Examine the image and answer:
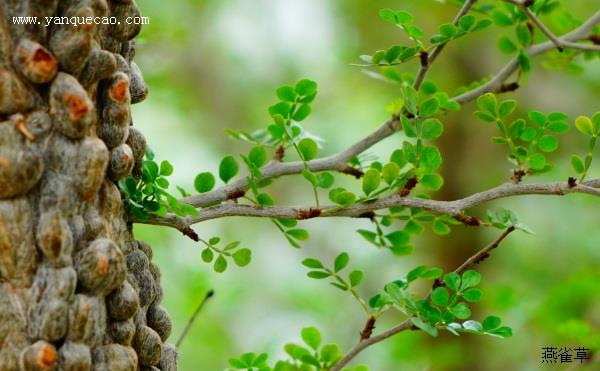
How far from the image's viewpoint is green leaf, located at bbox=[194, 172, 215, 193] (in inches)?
30.9

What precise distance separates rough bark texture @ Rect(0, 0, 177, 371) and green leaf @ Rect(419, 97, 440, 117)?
302mm

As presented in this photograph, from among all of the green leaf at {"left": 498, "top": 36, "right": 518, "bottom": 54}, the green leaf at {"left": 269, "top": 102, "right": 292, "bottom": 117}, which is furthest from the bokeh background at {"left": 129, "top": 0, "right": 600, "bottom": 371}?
the green leaf at {"left": 269, "top": 102, "right": 292, "bottom": 117}

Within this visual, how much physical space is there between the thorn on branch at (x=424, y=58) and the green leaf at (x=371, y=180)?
126 mm

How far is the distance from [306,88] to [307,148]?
7 centimetres

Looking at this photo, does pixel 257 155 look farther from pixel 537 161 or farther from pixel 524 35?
pixel 524 35

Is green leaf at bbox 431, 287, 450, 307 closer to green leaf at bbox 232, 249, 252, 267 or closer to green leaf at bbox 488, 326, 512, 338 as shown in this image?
green leaf at bbox 488, 326, 512, 338

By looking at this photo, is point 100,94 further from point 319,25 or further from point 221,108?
point 319,25

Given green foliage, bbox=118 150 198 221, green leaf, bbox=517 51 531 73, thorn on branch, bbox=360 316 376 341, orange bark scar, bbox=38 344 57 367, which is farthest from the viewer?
green leaf, bbox=517 51 531 73

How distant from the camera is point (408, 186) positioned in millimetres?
737

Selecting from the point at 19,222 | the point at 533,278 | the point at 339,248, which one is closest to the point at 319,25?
the point at 339,248

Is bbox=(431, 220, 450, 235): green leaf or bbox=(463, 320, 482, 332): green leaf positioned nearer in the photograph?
bbox=(463, 320, 482, 332): green leaf

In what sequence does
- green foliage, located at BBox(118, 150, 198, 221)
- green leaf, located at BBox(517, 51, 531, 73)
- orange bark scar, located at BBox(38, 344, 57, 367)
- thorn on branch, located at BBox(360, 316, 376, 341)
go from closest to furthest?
1. orange bark scar, located at BBox(38, 344, 57, 367)
2. green foliage, located at BBox(118, 150, 198, 221)
3. thorn on branch, located at BBox(360, 316, 376, 341)
4. green leaf, located at BBox(517, 51, 531, 73)

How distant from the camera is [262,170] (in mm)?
791

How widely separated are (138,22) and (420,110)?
278 mm
